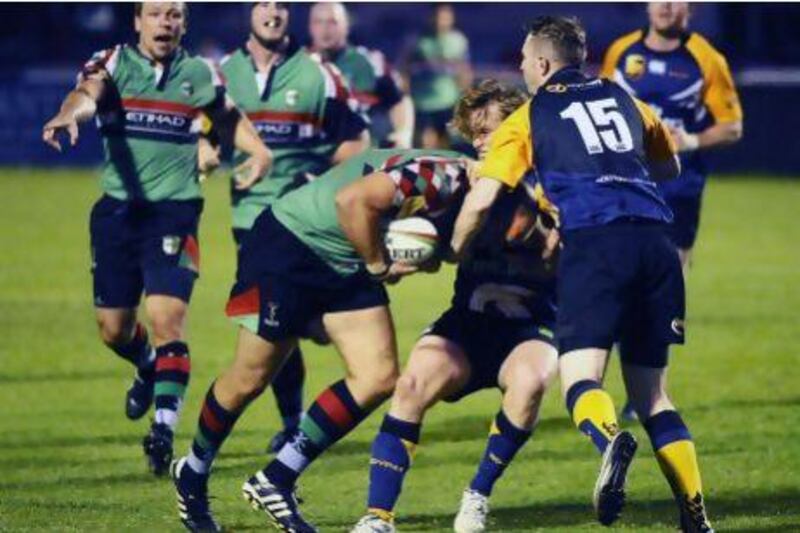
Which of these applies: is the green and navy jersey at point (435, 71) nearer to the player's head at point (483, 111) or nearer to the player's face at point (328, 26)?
the player's face at point (328, 26)

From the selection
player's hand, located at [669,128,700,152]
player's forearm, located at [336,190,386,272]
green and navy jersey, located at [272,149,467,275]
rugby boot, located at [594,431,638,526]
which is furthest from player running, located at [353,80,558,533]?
player's hand, located at [669,128,700,152]

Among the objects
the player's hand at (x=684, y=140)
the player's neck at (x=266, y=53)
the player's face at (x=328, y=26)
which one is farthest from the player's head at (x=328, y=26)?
the player's hand at (x=684, y=140)

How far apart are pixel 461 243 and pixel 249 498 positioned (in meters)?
1.48

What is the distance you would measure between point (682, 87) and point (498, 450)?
4.86m

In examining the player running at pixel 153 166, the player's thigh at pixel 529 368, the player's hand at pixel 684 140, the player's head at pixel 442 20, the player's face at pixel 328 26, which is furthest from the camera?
the player's head at pixel 442 20

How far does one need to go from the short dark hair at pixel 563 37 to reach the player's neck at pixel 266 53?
447cm

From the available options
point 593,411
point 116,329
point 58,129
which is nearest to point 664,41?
point 116,329

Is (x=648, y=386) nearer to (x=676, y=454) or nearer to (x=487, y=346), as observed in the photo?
(x=676, y=454)

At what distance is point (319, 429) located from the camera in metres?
9.49

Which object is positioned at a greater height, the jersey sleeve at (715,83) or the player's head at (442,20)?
the jersey sleeve at (715,83)

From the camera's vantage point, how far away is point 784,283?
21625 mm

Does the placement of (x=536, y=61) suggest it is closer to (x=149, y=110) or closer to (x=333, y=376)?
(x=149, y=110)

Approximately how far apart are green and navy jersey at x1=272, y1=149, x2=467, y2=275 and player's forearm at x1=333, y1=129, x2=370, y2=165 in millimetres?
3753

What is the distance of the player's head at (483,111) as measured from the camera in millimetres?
9414
